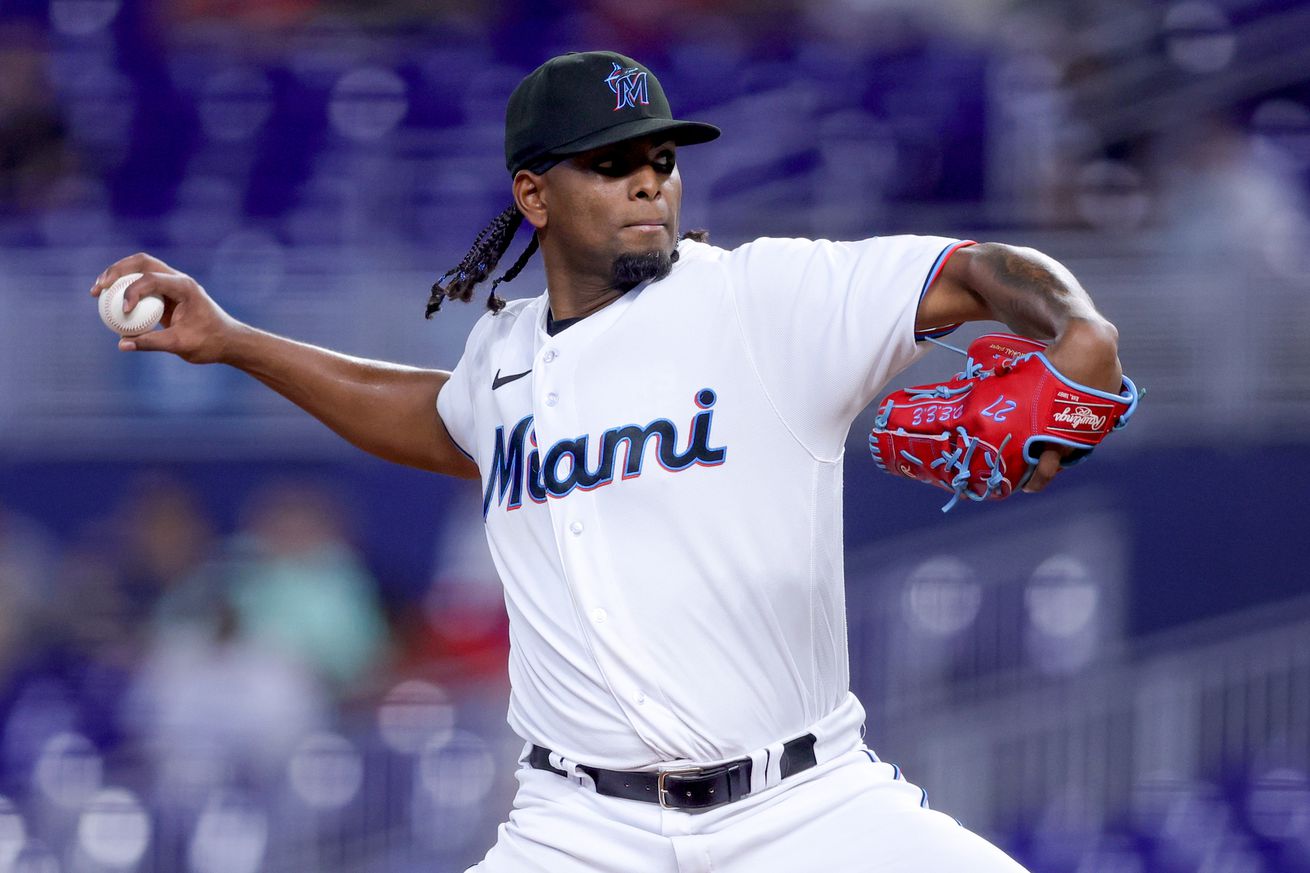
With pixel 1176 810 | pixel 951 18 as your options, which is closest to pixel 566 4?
pixel 951 18

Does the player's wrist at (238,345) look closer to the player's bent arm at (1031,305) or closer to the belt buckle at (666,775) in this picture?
the belt buckle at (666,775)

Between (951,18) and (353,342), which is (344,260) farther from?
(951,18)

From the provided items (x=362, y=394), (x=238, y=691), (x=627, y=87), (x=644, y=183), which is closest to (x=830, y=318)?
(x=644, y=183)

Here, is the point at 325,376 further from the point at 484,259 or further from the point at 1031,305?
the point at 1031,305

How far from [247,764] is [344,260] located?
2185mm

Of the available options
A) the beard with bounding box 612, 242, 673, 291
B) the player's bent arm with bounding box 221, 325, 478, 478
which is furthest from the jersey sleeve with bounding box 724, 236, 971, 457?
the player's bent arm with bounding box 221, 325, 478, 478

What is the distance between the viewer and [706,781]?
2.73 meters

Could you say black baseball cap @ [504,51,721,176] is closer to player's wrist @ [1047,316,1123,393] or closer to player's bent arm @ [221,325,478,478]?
player's bent arm @ [221,325,478,478]

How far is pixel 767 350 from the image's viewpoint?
278 centimetres

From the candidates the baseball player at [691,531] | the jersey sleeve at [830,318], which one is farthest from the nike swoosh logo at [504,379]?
the jersey sleeve at [830,318]

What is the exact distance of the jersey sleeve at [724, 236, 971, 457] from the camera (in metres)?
2.63

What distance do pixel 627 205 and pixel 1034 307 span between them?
87cm

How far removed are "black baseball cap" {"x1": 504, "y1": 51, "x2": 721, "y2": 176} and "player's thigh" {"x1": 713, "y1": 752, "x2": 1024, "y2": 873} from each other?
1.15 m

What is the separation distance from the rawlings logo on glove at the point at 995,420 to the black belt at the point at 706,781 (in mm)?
508
